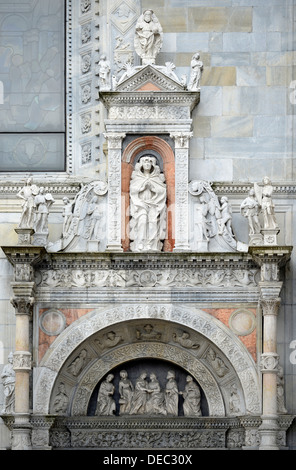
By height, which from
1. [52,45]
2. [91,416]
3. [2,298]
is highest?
[52,45]

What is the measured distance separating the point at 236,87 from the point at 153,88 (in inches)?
54.3

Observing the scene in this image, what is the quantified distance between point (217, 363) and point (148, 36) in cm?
540

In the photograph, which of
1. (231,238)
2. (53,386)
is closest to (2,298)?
A: (53,386)

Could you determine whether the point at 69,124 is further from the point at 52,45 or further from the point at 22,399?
the point at 22,399

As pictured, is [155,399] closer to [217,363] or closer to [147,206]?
[217,363]

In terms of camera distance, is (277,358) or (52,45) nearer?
(277,358)

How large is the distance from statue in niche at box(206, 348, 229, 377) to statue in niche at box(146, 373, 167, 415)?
37.9 inches

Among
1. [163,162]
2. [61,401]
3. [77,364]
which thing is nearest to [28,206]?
[163,162]

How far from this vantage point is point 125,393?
3064 centimetres

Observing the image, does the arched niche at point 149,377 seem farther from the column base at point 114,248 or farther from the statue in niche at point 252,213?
the statue in niche at point 252,213

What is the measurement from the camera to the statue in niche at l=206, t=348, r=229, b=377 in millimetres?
30391

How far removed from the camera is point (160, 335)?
30641 millimetres

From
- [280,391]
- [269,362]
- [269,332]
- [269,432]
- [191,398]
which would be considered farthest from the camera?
[191,398]

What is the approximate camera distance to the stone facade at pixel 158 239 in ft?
98.8
